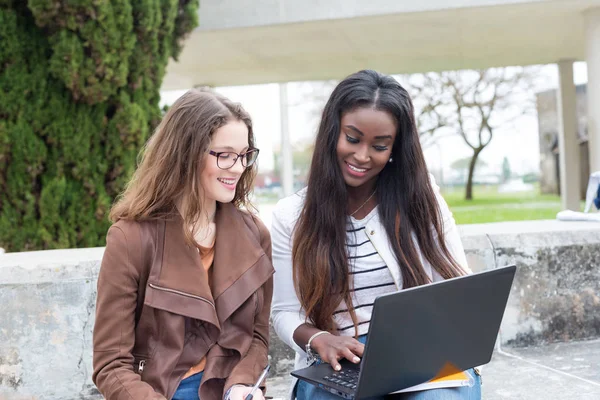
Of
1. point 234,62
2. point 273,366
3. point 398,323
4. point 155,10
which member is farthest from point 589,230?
point 234,62

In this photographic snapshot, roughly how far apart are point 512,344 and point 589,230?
26.7 inches

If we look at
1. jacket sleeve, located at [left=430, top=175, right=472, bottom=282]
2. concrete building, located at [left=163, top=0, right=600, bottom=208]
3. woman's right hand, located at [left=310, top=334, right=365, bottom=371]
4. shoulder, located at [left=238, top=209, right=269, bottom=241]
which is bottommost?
woman's right hand, located at [left=310, top=334, right=365, bottom=371]

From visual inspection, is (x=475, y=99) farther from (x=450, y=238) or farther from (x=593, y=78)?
(x=450, y=238)

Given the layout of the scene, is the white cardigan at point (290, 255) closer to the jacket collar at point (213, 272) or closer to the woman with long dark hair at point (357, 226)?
the woman with long dark hair at point (357, 226)

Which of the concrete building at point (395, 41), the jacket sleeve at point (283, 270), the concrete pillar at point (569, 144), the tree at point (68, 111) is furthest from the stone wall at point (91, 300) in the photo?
the concrete pillar at point (569, 144)

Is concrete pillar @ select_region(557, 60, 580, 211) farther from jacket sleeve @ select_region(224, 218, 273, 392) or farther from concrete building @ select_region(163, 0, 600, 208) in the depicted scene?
jacket sleeve @ select_region(224, 218, 273, 392)

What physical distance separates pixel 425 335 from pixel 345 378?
28 centimetres

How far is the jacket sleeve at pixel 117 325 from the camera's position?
1793 mm

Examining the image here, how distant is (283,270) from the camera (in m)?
2.28

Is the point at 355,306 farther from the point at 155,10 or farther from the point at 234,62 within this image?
the point at 234,62

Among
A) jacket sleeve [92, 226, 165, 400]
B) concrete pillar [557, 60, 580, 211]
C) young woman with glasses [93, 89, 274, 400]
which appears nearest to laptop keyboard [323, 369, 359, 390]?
young woman with glasses [93, 89, 274, 400]

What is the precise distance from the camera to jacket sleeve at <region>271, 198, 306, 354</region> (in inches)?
89.0

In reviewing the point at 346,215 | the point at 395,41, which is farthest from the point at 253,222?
the point at 395,41

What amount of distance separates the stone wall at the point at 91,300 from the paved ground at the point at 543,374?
2.9 inches
